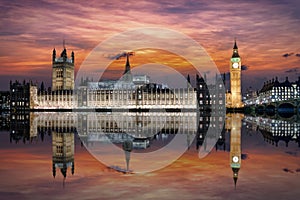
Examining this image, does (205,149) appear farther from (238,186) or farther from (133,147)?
(238,186)

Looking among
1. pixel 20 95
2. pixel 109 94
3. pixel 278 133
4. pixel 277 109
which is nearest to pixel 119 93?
pixel 109 94

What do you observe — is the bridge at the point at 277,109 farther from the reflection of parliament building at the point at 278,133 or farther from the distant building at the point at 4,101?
the distant building at the point at 4,101

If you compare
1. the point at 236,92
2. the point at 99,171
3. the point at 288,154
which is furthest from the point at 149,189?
the point at 236,92

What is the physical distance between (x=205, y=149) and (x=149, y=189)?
867 cm

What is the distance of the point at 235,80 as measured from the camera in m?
126

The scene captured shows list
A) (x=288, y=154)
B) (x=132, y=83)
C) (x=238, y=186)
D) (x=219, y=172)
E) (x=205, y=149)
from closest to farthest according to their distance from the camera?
(x=238, y=186) → (x=219, y=172) → (x=288, y=154) → (x=205, y=149) → (x=132, y=83)

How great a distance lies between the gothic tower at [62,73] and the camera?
465ft

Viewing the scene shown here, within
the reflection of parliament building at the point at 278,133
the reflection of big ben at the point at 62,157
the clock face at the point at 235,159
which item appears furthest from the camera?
the reflection of parliament building at the point at 278,133

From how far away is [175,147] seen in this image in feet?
60.3

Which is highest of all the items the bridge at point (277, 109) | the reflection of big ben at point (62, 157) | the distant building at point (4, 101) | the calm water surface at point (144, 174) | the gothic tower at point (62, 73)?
the gothic tower at point (62, 73)

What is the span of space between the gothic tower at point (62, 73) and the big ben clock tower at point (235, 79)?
56438 mm

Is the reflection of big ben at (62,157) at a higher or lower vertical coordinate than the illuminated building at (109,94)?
lower

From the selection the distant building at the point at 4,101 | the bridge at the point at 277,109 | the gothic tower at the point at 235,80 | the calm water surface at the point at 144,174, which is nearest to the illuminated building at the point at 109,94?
the gothic tower at the point at 235,80

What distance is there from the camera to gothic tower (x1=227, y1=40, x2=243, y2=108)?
12062 cm
